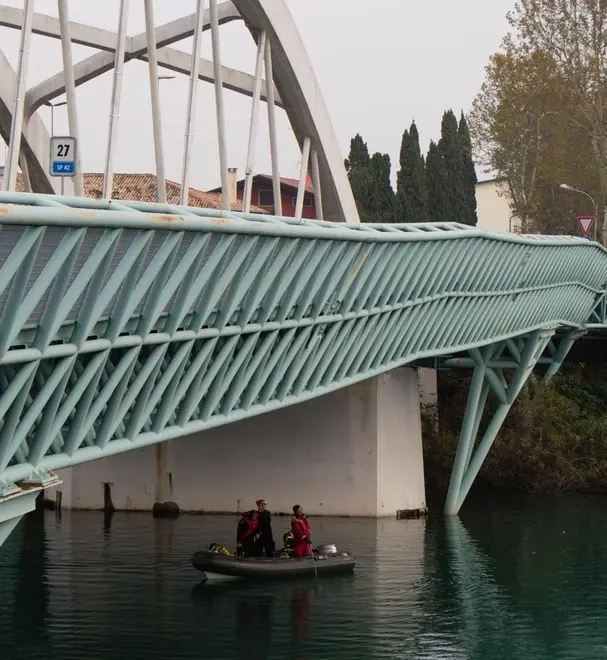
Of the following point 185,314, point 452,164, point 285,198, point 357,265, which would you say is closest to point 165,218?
point 185,314

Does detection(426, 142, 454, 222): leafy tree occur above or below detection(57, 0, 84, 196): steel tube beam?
above

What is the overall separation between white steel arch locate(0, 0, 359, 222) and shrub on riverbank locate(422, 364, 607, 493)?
42.9 ft

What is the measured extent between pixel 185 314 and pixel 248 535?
11.2 metres

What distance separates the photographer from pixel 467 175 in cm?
9556

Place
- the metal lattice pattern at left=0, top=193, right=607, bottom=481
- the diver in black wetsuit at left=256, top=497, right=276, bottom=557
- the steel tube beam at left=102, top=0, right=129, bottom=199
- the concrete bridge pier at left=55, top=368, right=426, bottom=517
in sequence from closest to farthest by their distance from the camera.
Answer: the metal lattice pattern at left=0, top=193, right=607, bottom=481
the steel tube beam at left=102, top=0, right=129, bottom=199
the diver in black wetsuit at left=256, top=497, right=276, bottom=557
the concrete bridge pier at left=55, top=368, right=426, bottom=517

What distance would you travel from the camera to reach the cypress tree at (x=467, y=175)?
307ft

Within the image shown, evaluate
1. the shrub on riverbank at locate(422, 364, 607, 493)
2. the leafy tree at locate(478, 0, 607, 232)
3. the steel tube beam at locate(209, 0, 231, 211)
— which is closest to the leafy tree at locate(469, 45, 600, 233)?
the leafy tree at locate(478, 0, 607, 232)

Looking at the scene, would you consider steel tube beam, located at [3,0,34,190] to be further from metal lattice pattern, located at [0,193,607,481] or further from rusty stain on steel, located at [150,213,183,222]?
rusty stain on steel, located at [150,213,183,222]

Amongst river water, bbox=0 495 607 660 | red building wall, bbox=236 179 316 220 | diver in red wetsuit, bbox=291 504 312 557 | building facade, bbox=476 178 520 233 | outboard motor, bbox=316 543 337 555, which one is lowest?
river water, bbox=0 495 607 660

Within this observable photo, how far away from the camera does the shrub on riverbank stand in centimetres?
6097

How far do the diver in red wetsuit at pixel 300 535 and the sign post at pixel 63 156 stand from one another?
1193 centimetres

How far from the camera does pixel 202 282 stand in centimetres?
2516

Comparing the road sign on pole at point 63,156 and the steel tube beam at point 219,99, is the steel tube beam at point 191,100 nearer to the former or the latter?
the steel tube beam at point 219,99

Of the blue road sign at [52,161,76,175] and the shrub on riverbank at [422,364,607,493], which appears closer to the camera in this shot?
the blue road sign at [52,161,76,175]
